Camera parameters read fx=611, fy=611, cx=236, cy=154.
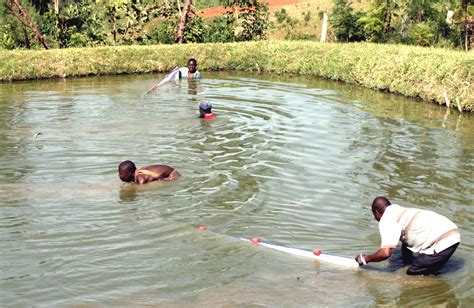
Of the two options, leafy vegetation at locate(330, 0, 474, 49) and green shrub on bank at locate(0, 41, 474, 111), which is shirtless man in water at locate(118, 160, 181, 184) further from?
leafy vegetation at locate(330, 0, 474, 49)

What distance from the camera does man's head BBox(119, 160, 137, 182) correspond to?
34.1ft

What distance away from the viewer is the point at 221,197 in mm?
10047

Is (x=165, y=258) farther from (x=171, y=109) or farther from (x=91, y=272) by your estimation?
(x=171, y=109)

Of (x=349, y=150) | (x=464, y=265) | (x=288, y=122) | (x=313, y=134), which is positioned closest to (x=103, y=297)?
(x=464, y=265)

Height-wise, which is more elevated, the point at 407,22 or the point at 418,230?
the point at 407,22

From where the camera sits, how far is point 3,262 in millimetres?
7574

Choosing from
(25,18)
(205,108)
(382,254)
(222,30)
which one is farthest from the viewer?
(222,30)

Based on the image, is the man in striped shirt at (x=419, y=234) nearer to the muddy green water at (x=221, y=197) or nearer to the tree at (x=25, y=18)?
the muddy green water at (x=221, y=197)

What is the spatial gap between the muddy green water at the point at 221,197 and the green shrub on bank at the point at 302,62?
→ 1143mm

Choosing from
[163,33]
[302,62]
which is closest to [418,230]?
[302,62]

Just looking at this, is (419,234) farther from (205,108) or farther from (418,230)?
(205,108)

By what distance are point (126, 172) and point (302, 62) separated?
16658 millimetres

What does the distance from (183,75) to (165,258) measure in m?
14.8

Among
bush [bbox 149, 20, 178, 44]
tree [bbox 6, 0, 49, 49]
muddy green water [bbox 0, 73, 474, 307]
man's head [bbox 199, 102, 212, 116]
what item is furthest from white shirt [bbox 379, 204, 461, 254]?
bush [bbox 149, 20, 178, 44]
